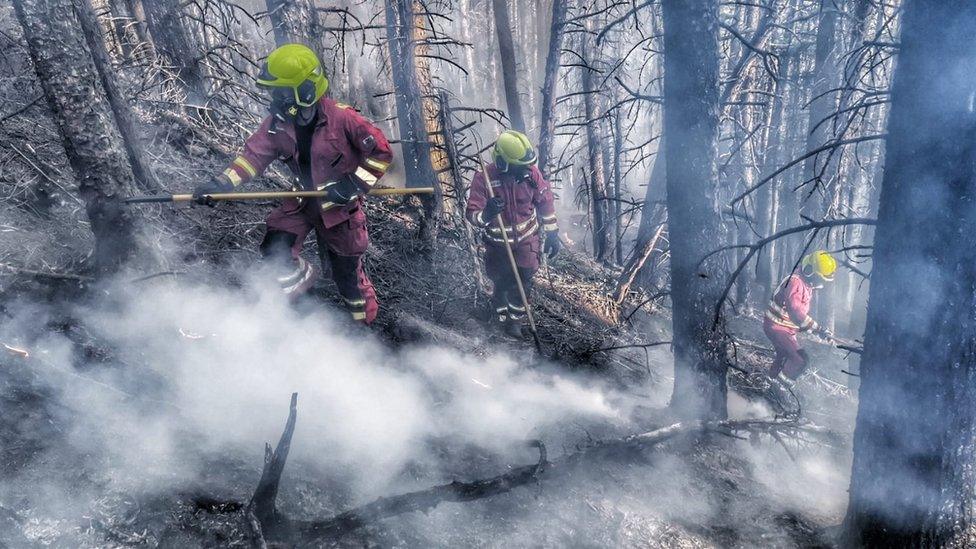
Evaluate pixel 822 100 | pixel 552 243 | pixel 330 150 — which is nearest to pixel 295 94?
pixel 330 150

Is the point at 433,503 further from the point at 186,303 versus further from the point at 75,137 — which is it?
the point at 75,137

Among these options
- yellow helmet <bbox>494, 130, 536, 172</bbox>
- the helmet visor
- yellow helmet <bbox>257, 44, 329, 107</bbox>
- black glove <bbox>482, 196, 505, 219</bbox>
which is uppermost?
yellow helmet <bbox>257, 44, 329, 107</bbox>

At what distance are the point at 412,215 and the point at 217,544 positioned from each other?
6127 millimetres

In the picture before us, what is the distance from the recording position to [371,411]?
4.73 metres

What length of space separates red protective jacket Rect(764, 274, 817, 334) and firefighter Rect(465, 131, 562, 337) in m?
3.32

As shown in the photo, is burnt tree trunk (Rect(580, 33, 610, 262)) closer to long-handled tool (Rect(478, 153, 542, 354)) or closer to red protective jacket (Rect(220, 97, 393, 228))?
long-handled tool (Rect(478, 153, 542, 354))

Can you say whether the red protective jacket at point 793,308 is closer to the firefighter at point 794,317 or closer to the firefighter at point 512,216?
the firefighter at point 794,317

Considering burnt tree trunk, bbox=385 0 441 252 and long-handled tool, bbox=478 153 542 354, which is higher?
burnt tree trunk, bbox=385 0 441 252

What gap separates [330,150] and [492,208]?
7.09ft

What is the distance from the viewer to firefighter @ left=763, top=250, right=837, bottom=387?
8.05 m

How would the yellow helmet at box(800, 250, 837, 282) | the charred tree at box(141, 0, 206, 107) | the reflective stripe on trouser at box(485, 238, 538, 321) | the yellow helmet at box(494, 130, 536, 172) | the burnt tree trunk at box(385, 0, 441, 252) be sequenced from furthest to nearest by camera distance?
the yellow helmet at box(800, 250, 837, 282) < the charred tree at box(141, 0, 206, 107) < the burnt tree trunk at box(385, 0, 441, 252) < the reflective stripe on trouser at box(485, 238, 538, 321) < the yellow helmet at box(494, 130, 536, 172)

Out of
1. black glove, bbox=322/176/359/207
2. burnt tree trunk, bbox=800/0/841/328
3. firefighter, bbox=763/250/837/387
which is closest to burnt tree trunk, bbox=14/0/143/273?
black glove, bbox=322/176/359/207

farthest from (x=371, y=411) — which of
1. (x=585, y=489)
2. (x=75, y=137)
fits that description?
(x=75, y=137)

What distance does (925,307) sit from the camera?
118 inches
